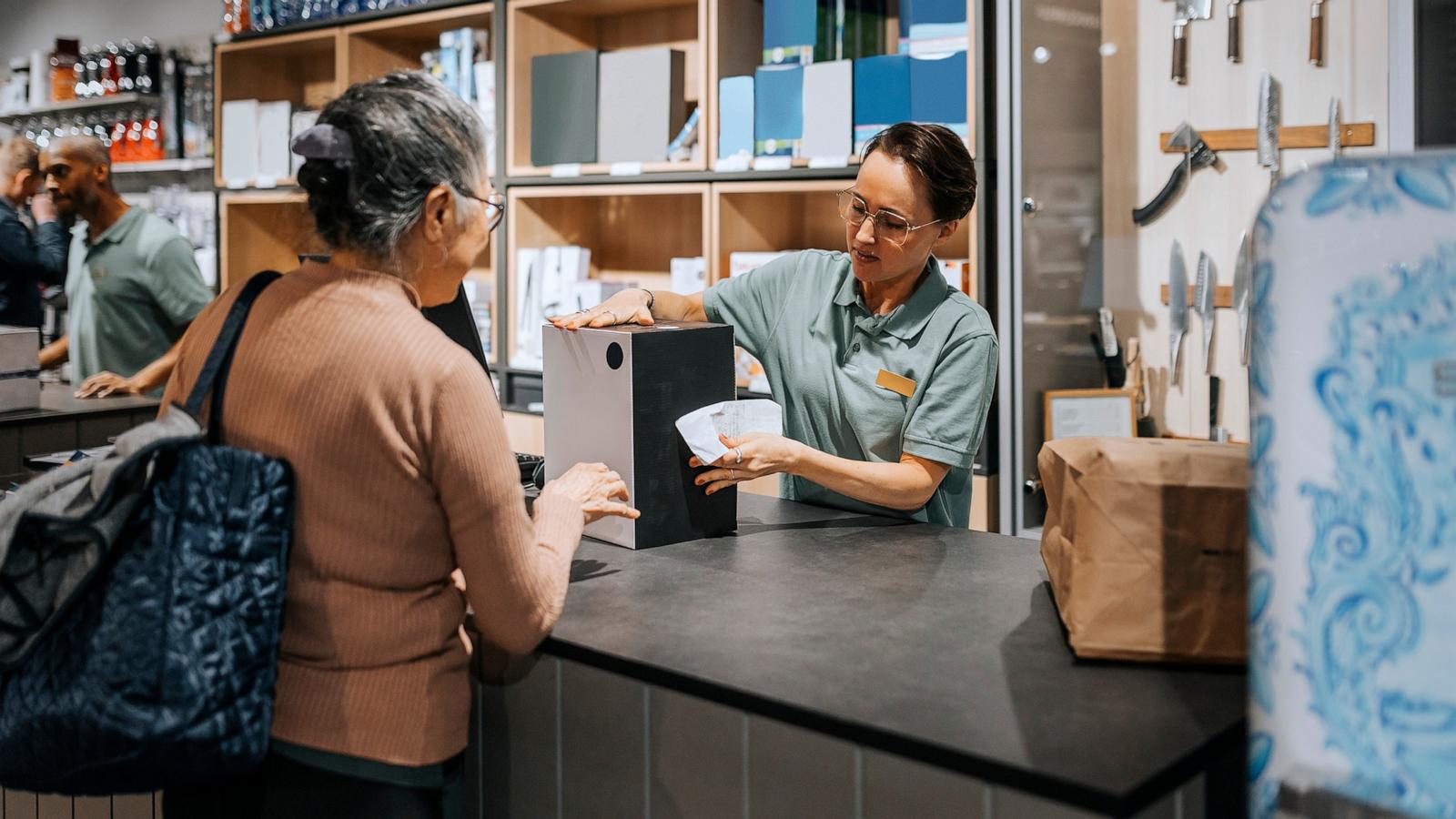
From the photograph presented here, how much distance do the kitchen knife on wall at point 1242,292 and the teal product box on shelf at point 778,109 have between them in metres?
1.15

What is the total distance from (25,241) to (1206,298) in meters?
3.62

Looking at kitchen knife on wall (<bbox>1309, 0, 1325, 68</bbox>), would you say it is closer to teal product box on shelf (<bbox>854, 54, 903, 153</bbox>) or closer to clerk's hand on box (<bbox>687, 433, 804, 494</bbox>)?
teal product box on shelf (<bbox>854, 54, 903, 153</bbox>)

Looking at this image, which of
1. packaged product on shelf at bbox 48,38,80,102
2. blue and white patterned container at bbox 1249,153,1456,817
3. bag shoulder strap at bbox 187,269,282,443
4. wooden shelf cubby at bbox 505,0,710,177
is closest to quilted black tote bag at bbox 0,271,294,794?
bag shoulder strap at bbox 187,269,282,443

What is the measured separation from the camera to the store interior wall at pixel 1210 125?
2.69m

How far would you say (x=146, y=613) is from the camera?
1.11 metres

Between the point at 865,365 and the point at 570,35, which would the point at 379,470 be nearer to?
the point at 865,365

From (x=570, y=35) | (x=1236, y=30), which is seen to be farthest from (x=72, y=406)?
(x=1236, y=30)

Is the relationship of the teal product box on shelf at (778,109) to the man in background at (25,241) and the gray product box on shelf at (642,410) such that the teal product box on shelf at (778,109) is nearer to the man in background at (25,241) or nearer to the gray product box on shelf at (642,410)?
the gray product box on shelf at (642,410)

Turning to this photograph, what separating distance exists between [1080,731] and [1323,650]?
0.22 metres

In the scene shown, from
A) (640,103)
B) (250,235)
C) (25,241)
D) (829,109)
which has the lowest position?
(25,241)

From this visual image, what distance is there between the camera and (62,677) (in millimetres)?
1128

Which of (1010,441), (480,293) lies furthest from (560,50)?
(1010,441)

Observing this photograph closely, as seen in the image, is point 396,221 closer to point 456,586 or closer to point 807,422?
point 456,586

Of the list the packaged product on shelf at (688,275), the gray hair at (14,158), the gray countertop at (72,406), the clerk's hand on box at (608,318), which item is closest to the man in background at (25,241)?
the gray hair at (14,158)
